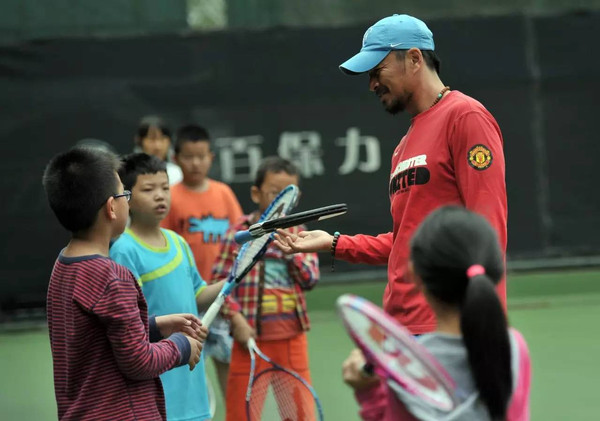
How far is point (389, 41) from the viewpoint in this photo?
3174 mm

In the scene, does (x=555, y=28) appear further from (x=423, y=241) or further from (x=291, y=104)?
(x=423, y=241)

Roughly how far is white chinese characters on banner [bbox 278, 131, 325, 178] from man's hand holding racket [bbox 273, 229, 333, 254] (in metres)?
4.55

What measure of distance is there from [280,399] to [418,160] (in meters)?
1.21

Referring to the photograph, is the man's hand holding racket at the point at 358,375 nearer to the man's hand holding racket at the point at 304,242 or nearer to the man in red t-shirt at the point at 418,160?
the man in red t-shirt at the point at 418,160

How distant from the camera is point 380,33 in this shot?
320 centimetres

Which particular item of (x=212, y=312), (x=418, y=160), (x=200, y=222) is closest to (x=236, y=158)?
(x=200, y=222)

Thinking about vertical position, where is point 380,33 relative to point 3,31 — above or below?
below

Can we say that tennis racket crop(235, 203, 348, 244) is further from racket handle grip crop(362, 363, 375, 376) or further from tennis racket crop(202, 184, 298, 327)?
racket handle grip crop(362, 363, 375, 376)

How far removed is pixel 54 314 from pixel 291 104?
208 inches

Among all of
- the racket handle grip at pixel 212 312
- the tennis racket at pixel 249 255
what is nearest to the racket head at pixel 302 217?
the tennis racket at pixel 249 255

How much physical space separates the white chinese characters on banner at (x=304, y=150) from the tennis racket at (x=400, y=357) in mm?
5852

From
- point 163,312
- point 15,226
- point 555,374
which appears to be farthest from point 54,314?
point 15,226

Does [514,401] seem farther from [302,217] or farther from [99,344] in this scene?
[302,217]

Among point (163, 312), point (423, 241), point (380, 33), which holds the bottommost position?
point (163, 312)
